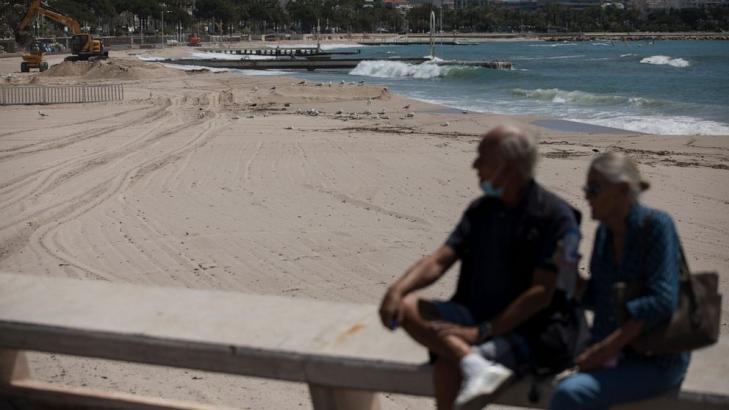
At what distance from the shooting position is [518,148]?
308 cm

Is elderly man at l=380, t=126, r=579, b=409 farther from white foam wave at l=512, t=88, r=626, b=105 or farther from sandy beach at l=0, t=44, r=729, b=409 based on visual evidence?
white foam wave at l=512, t=88, r=626, b=105

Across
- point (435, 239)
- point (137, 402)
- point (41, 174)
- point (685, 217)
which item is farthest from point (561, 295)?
point (41, 174)

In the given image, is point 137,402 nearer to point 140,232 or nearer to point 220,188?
point 140,232

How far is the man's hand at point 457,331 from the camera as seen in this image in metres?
3.17

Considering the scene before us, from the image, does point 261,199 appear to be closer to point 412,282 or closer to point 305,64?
point 412,282

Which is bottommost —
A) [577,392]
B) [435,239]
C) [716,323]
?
[435,239]

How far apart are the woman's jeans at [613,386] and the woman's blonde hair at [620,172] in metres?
0.60

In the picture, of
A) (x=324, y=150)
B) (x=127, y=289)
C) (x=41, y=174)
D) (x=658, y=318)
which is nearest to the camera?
(x=658, y=318)

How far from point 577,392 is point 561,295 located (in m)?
0.33

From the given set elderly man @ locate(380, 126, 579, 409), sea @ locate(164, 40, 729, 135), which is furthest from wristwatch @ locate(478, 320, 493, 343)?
sea @ locate(164, 40, 729, 135)

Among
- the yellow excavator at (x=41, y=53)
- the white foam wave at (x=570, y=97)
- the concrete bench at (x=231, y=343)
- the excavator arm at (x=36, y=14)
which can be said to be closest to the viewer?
the concrete bench at (x=231, y=343)

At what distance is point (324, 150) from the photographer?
1700cm

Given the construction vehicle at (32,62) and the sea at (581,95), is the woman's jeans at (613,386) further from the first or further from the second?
the construction vehicle at (32,62)

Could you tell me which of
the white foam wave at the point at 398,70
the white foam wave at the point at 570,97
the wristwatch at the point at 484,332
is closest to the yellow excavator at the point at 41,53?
the white foam wave at the point at 398,70
